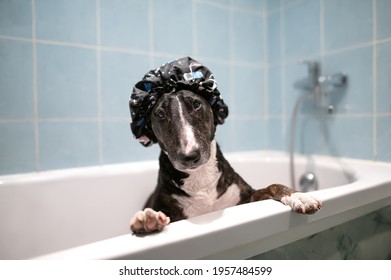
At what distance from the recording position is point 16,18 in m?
1.16

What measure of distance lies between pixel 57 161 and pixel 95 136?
0.21m

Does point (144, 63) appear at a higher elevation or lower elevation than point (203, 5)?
lower

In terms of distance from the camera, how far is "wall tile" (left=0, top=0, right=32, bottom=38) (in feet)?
3.73

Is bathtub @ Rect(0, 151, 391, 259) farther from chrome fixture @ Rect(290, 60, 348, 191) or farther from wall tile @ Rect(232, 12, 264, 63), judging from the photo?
wall tile @ Rect(232, 12, 264, 63)

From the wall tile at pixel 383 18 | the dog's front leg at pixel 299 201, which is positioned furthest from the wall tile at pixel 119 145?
the wall tile at pixel 383 18

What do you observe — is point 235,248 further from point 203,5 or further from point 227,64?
point 203,5

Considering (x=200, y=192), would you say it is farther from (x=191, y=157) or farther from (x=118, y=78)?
(x=118, y=78)

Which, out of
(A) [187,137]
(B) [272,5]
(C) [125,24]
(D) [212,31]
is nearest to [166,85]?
(A) [187,137]

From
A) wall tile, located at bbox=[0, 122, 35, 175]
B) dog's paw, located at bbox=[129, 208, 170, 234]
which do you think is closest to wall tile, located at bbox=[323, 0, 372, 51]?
dog's paw, located at bbox=[129, 208, 170, 234]

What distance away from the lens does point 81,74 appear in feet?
4.27

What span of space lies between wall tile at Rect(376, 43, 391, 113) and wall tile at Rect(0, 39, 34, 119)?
161 centimetres

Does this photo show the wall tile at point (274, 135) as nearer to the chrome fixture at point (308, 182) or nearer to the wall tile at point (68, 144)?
the chrome fixture at point (308, 182)
